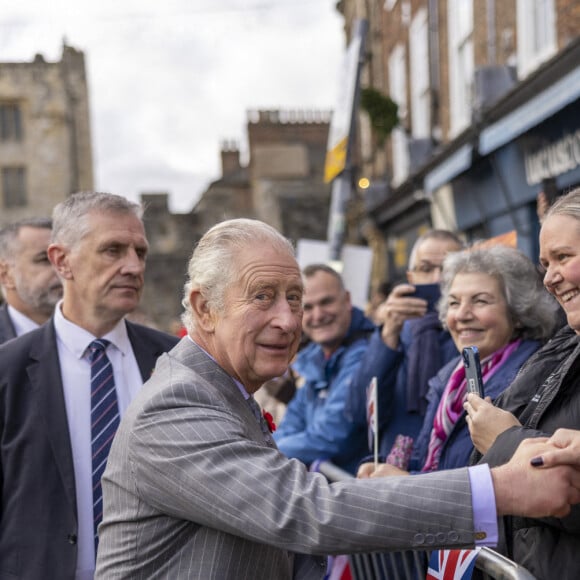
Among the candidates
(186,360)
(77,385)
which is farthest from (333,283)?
(186,360)

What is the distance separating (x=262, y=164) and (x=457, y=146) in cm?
1834

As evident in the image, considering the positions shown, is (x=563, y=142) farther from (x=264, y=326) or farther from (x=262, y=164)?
(x=262, y=164)

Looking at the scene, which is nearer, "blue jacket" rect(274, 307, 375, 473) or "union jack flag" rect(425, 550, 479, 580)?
"union jack flag" rect(425, 550, 479, 580)

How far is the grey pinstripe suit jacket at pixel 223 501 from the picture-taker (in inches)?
63.6

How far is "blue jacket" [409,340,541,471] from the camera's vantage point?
287 cm

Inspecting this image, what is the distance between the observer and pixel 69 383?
3023 mm

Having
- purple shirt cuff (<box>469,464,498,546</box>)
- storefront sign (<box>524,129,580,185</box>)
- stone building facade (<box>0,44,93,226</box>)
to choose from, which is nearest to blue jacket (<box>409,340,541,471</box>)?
purple shirt cuff (<box>469,464,498,546</box>)

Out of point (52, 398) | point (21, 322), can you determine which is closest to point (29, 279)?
point (21, 322)

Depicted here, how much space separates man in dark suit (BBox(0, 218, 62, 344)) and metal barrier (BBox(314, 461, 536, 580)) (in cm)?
230

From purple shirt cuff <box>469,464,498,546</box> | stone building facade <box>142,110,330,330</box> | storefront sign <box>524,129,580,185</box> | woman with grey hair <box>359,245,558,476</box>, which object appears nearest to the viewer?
purple shirt cuff <box>469,464,498,546</box>

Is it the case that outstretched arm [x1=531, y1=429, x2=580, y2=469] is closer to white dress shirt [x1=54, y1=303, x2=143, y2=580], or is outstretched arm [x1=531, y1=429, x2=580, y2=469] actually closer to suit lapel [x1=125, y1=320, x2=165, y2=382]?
white dress shirt [x1=54, y1=303, x2=143, y2=580]

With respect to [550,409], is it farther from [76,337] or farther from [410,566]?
[76,337]

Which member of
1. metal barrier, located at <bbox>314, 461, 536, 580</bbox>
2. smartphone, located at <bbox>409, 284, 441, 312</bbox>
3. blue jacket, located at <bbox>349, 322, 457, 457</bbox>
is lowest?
metal barrier, located at <bbox>314, 461, 536, 580</bbox>

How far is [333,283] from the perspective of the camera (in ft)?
15.1
